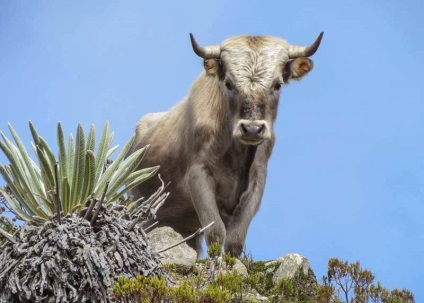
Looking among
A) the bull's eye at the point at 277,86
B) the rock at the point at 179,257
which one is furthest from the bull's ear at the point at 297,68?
the rock at the point at 179,257

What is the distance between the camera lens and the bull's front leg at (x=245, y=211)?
1161 centimetres

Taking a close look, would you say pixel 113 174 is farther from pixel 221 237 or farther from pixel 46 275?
pixel 221 237

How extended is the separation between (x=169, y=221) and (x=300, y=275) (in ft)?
12.2

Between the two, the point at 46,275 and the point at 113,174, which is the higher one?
the point at 113,174

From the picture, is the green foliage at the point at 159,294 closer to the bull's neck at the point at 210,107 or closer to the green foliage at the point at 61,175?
the green foliage at the point at 61,175

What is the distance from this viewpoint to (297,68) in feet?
40.1

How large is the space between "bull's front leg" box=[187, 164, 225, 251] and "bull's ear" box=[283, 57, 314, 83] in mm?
1860

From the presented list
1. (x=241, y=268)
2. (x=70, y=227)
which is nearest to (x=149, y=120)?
(x=241, y=268)

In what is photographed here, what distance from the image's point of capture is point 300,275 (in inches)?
414

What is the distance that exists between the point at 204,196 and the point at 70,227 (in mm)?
4885

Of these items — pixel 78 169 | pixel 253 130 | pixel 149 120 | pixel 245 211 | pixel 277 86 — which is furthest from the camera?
pixel 149 120

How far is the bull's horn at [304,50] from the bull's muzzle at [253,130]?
158 centimetres

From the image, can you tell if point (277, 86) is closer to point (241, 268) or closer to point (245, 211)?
point (245, 211)

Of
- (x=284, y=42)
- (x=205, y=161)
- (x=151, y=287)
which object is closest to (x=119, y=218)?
(x=151, y=287)
